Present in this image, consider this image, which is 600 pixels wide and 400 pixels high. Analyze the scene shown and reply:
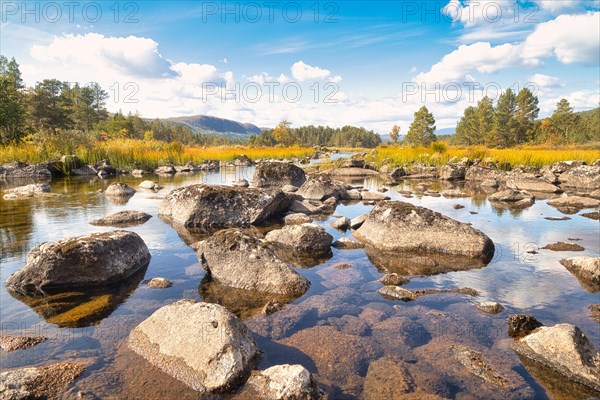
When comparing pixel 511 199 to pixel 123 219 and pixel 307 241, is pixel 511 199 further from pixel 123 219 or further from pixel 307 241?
pixel 123 219

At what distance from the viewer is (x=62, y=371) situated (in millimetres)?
4012

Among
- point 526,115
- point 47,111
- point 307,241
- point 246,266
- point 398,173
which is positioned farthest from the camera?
point 526,115

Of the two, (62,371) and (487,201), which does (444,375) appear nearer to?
(62,371)

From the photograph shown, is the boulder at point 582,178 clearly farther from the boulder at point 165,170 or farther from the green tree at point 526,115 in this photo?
the green tree at point 526,115

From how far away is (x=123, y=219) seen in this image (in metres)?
11.3

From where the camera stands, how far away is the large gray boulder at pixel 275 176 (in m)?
19.8

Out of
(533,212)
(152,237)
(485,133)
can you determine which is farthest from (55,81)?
(485,133)

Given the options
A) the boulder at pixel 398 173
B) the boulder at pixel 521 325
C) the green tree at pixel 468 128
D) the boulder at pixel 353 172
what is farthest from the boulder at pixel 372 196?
the green tree at pixel 468 128

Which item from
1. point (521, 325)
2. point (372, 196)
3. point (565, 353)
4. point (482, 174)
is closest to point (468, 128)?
point (482, 174)

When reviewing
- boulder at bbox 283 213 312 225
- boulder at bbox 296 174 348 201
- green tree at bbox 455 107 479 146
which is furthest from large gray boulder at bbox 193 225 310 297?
green tree at bbox 455 107 479 146

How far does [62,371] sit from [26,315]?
2040mm

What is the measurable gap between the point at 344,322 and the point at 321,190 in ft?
38.5

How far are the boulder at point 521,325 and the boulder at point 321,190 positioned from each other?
11.8m

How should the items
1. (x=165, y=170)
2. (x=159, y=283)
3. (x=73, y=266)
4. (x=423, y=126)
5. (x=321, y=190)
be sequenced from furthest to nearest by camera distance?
(x=423, y=126) → (x=165, y=170) → (x=321, y=190) → (x=159, y=283) → (x=73, y=266)
